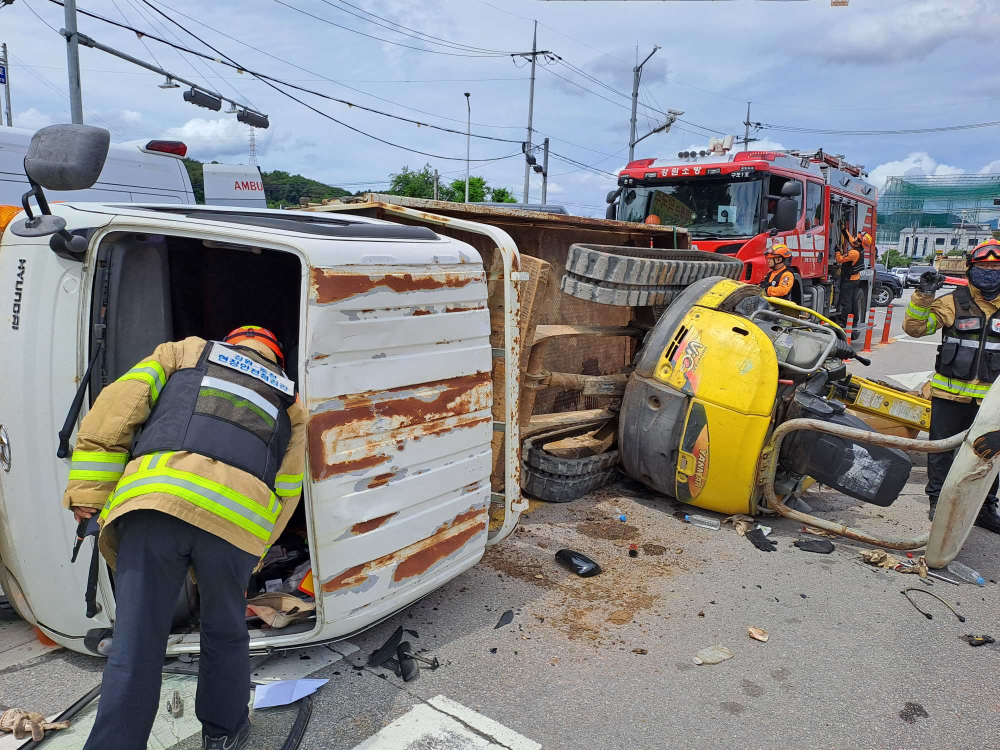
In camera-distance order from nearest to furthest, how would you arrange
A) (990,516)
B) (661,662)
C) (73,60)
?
(661,662) < (990,516) < (73,60)

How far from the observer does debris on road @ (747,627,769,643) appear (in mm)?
3105

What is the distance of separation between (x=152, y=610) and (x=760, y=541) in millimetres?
3212

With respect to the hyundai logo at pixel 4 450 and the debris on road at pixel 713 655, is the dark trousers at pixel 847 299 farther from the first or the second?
the hyundai logo at pixel 4 450

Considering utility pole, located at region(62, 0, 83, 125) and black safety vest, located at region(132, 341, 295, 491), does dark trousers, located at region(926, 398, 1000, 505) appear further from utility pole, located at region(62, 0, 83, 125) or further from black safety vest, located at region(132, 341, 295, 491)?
utility pole, located at region(62, 0, 83, 125)

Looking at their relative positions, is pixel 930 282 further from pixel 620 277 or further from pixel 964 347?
pixel 620 277

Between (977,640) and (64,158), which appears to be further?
(977,640)

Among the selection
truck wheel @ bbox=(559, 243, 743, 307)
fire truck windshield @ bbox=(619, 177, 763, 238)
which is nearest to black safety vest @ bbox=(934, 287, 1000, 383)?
truck wheel @ bbox=(559, 243, 743, 307)

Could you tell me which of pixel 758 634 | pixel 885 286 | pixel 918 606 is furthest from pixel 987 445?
pixel 885 286

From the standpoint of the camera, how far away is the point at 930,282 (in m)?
4.66

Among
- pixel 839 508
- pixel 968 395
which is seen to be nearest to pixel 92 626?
pixel 839 508

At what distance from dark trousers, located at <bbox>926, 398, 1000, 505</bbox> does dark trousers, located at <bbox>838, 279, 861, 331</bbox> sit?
8.71 meters

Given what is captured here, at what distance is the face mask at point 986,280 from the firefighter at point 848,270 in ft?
27.2

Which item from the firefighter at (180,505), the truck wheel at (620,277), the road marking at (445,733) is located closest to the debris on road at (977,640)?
the road marking at (445,733)

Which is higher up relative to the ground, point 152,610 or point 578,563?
point 152,610
